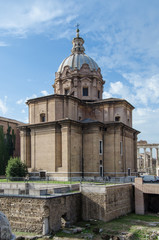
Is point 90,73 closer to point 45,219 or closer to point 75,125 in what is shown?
point 75,125

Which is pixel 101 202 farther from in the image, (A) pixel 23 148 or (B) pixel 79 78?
(B) pixel 79 78

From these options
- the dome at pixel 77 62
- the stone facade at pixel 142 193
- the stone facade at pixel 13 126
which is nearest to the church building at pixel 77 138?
the dome at pixel 77 62

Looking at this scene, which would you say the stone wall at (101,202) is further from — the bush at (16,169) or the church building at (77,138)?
the bush at (16,169)

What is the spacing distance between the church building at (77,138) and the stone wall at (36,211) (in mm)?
12288

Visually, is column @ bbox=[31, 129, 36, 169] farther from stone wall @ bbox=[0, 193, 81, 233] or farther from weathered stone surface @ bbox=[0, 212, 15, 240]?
weathered stone surface @ bbox=[0, 212, 15, 240]

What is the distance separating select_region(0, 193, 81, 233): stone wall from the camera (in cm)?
2128

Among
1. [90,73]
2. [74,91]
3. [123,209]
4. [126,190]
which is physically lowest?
[123,209]

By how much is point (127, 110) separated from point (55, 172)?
17111 mm

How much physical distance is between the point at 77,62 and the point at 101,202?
1231 inches

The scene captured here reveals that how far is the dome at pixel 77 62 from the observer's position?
162 feet

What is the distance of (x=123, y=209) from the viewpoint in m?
28.2

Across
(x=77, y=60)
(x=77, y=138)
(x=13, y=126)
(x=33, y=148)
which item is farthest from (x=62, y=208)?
(x=77, y=60)

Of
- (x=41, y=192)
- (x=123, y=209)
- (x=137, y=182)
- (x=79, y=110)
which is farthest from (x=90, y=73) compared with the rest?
(x=41, y=192)

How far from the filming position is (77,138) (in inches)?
1510
